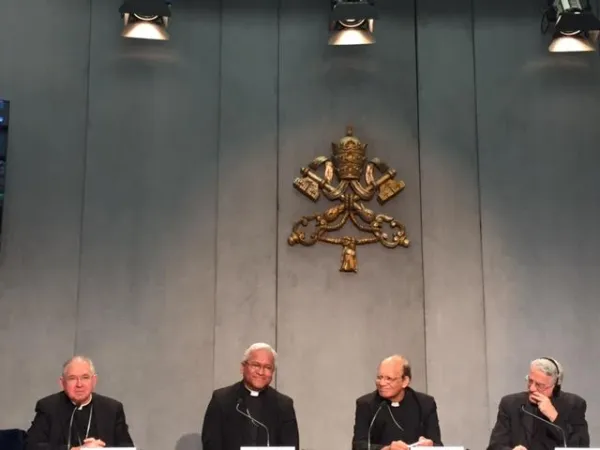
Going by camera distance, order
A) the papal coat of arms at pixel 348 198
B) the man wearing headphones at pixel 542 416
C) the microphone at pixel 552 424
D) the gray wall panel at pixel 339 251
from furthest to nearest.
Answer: the papal coat of arms at pixel 348 198, the gray wall panel at pixel 339 251, the man wearing headphones at pixel 542 416, the microphone at pixel 552 424

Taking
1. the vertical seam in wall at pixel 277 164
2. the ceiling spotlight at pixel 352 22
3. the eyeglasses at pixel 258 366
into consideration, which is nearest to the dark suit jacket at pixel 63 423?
Answer: the eyeglasses at pixel 258 366

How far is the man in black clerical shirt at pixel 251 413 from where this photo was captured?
4125mm

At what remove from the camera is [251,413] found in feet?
13.9

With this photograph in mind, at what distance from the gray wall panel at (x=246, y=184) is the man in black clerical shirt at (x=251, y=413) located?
0.91 metres

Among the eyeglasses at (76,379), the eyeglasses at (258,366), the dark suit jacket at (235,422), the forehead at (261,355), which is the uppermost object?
the forehead at (261,355)

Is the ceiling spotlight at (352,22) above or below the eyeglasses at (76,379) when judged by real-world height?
above

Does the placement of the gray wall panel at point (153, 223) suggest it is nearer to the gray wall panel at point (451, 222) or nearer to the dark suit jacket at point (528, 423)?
the gray wall panel at point (451, 222)

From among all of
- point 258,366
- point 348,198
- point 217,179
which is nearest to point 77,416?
point 258,366

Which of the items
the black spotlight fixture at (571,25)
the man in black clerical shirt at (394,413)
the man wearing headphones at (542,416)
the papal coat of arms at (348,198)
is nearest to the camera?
the man wearing headphones at (542,416)

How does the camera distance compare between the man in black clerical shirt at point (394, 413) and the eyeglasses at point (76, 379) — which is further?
the man in black clerical shirt at point (394, 413)

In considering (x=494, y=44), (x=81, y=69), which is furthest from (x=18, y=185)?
(x=494, y=44)

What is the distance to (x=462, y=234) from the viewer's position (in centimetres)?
537

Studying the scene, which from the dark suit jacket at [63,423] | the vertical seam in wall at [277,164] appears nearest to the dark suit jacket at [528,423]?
the vertical seam in wall at [277,164]

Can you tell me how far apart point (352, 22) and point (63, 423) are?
9.94ft
